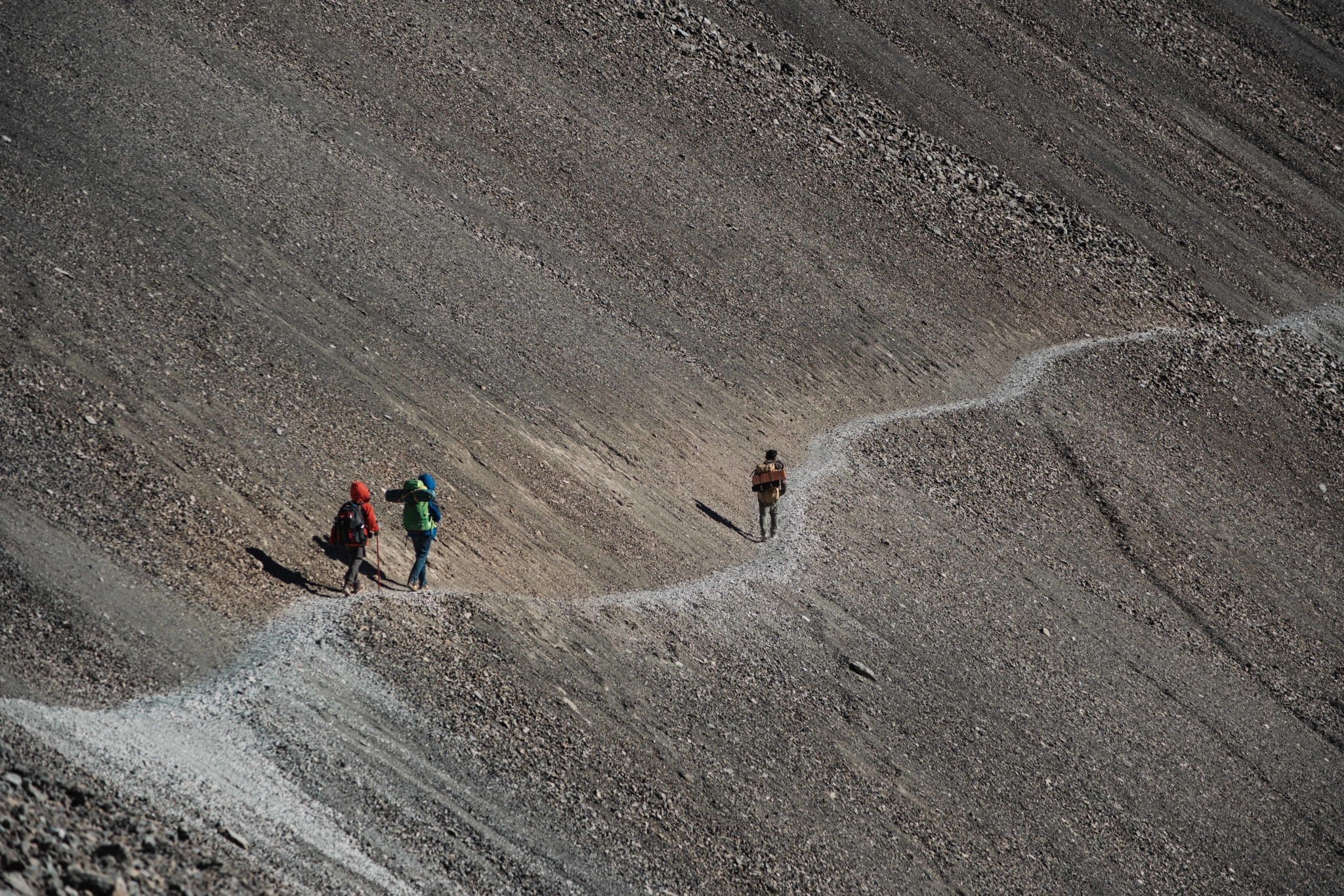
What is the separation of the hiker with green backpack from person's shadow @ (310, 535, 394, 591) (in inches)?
27.7

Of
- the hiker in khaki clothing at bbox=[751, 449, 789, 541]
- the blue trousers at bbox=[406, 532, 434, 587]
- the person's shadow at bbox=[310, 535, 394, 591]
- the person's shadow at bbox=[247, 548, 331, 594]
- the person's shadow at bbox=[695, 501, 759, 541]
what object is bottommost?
the person's shadow at bbox=[247, 548, 331, 594]

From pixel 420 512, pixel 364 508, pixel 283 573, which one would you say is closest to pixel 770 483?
pixel 420 512

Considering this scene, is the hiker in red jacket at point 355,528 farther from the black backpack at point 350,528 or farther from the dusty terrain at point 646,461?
the dusty terrain at point 646,461

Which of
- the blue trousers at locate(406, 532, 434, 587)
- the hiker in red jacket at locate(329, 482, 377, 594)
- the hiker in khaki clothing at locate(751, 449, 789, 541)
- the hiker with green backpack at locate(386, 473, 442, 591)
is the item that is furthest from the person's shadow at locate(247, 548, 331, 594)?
the hiker in khaki clothing at locate(751, 449, 789, 541)

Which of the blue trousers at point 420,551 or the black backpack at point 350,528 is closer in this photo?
the black backpack at point 350,528

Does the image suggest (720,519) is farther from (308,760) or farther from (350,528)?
(308,760)

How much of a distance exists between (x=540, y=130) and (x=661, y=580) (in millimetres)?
17296

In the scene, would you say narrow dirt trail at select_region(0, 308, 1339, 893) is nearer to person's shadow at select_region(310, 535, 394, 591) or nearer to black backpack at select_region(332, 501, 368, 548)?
black backpack at select_region(332, 501, 368, 548)

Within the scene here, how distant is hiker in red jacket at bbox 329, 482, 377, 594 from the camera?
44.9 ft

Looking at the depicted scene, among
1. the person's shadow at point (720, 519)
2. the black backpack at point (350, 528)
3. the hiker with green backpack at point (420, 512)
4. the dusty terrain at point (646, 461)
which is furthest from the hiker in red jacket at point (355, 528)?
the person's shadow at point (720, 519)

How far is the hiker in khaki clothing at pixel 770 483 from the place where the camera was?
790 inches

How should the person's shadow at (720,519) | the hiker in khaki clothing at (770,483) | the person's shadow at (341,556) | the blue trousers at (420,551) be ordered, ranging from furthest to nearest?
1. the person's shadow at (720,519)
2. the hiker in khaki clothing at (770,483)
3. the person's shadow at (341,556)
4. the blue trousers at (420,551)

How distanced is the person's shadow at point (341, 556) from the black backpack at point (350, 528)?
752mm

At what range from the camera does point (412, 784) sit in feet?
36.6
